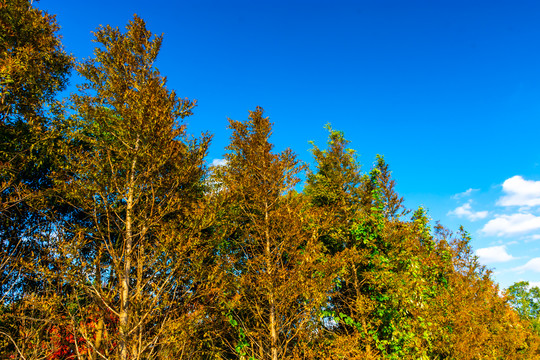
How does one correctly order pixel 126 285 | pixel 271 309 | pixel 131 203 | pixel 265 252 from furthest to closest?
pixel 265 252 → pixel 271 309 → pixel 131 203 → pixel 126 285

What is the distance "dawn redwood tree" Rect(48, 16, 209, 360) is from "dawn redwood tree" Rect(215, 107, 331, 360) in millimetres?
1831

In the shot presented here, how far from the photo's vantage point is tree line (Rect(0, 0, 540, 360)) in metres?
7.06

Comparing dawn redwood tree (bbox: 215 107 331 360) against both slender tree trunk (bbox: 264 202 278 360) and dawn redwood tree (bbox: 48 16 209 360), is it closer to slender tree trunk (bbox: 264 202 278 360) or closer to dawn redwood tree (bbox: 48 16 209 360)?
slender tree trunk (bbox: 264 202 278 360)

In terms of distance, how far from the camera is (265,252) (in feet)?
32.6

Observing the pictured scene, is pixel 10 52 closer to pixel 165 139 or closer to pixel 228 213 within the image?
pixel 165 139

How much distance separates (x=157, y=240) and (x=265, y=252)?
148 inches

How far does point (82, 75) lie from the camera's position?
31.4 ft

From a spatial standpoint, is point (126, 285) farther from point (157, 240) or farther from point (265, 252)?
point (265, 252)

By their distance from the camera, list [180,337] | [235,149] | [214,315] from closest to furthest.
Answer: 1. [180,337]
2. [214,315]
3. [235,149]

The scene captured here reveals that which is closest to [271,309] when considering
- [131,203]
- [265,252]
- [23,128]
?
[265,252]

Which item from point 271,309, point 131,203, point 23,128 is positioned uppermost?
point 23,128

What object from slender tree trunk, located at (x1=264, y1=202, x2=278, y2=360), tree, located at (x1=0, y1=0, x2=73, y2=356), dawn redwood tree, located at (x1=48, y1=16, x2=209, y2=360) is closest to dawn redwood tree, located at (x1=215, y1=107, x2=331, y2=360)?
slender tree trunk, located at (x1=264, y1=202, x2=278, y2=360)

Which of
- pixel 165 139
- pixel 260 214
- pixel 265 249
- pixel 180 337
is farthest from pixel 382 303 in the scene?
pixel 165 139

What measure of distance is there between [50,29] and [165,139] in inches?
288
